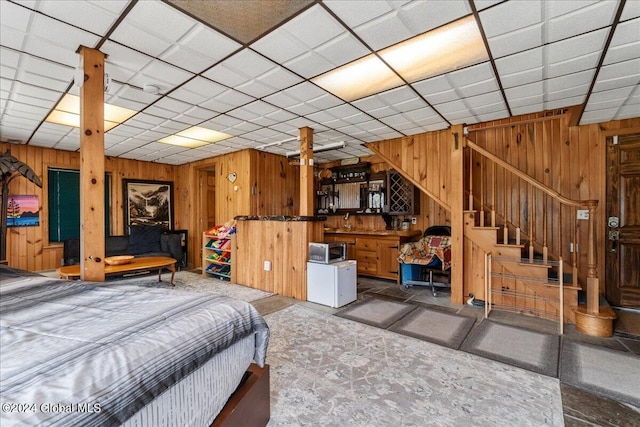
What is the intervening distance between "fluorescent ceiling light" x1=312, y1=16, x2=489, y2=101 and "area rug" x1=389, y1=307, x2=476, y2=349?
259cm

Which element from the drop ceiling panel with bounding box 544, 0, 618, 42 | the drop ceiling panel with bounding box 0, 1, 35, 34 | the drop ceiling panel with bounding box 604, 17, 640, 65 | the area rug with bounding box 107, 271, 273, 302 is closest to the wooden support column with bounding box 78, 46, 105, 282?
the drop ceiling panel with bounding box 0, 1, 35, 34

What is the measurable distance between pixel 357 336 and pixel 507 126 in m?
3.53

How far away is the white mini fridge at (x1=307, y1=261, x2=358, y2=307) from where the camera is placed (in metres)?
3.74

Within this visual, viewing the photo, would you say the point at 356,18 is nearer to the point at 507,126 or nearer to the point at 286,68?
the point at 286,68

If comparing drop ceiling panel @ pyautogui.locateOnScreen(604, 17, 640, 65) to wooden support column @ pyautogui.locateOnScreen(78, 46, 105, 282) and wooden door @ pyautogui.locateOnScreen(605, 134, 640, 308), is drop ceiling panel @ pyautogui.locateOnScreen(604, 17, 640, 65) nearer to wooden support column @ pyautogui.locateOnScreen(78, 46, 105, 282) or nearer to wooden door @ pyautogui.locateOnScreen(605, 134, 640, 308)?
wooden door @ pyautogui.locateOnScreen(605, 134, 640, 308)

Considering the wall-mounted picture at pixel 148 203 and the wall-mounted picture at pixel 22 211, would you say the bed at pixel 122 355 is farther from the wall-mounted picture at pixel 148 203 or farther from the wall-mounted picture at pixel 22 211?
the wall-mounted picture at pixel 148 203

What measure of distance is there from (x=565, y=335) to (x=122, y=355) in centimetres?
381

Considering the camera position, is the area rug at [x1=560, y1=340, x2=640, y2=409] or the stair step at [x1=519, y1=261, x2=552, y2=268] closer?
the area rug at [x1=560, y1=340, x2=640, y2=409]

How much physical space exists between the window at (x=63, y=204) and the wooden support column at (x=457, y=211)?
6590 millimetres

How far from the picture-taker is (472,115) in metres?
3.70

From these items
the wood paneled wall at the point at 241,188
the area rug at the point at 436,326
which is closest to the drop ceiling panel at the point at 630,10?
the area rug at the point at 436,326

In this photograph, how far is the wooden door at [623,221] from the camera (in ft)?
11.7

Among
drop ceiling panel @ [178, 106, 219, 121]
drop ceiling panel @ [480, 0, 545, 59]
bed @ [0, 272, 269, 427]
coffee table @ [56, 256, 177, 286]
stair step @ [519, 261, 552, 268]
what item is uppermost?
drop ceiling panel @ [178, 106, 219, 121]

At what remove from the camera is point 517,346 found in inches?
105
